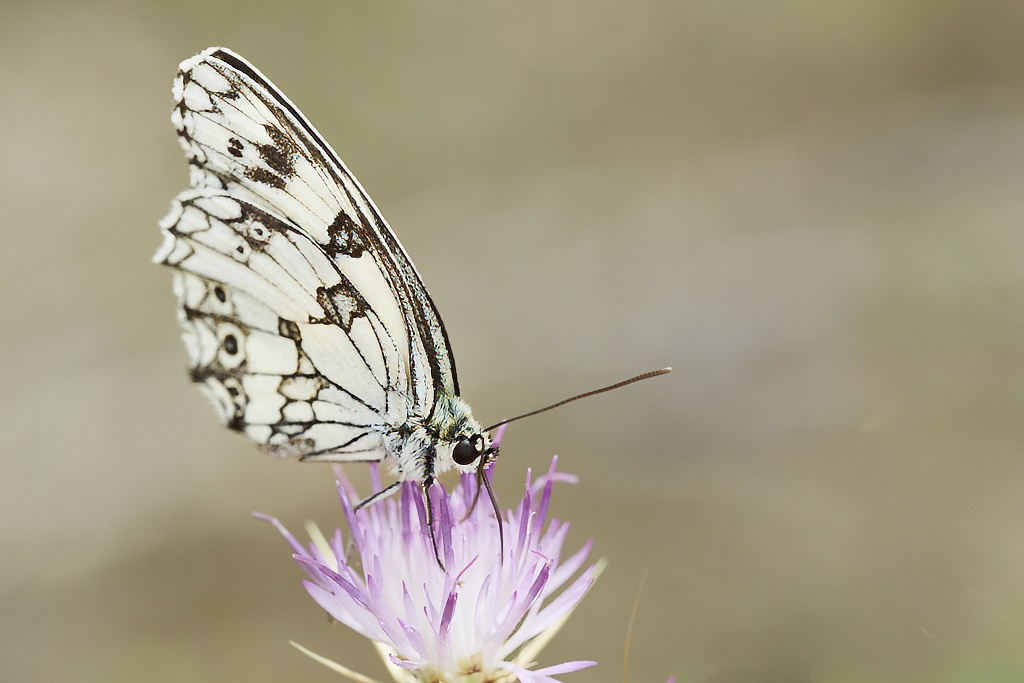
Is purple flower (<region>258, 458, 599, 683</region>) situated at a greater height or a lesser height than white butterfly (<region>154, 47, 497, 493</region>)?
lesser

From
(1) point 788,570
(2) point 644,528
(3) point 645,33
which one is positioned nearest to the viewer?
(1) point 788,570

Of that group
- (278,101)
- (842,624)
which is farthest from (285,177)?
(842,624)

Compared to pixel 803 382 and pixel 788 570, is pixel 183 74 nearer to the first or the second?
pixel 788 570

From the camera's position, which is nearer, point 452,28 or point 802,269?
point 802,269

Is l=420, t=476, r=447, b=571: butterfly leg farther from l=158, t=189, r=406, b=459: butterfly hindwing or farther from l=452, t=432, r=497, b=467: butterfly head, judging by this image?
l=158, t=189, r=406, b=459: butterfly hindwing

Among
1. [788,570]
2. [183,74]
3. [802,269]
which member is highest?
[183,74]

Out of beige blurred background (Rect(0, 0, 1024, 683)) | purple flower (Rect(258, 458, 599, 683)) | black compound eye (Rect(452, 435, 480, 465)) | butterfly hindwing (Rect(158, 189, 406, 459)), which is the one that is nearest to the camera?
purple flower (Rect(258, 458, 599, 683))

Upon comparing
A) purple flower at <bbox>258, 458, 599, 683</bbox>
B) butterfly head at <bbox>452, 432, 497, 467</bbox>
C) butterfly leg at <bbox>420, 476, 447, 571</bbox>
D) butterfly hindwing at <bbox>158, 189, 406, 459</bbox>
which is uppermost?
butterfly hindwing at <bbox>158, 189, 406, 459</bbox>

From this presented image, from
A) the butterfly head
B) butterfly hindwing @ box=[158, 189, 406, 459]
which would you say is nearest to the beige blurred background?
the butterfly head

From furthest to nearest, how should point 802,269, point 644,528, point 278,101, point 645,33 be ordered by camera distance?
point 645,33
point 802,269
point 644,528
point 278,101
